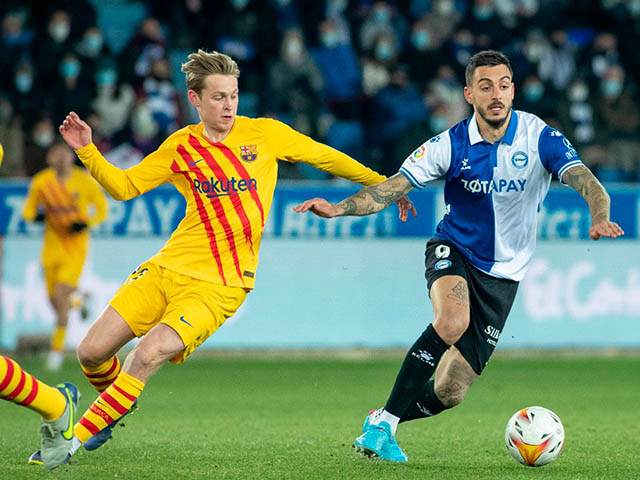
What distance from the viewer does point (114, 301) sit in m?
6.51

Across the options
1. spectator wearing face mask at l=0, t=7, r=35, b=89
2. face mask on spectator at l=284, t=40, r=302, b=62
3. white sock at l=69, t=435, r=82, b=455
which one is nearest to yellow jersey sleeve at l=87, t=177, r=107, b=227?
spectator wearing face mask at l=0, t=7, r=35, b=89

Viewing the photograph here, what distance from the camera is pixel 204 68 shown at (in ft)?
21.9

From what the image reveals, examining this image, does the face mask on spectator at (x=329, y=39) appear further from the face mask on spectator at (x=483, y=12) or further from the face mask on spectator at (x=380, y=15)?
the face mask on spectator at (x=483, y=12)

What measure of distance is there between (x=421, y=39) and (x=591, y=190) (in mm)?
10727

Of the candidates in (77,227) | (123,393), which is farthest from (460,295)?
(77,227)

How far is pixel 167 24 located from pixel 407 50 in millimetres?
3543

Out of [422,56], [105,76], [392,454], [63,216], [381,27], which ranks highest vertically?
[381,27]

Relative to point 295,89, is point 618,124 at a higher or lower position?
lower

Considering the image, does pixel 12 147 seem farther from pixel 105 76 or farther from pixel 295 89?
pixel 295 89

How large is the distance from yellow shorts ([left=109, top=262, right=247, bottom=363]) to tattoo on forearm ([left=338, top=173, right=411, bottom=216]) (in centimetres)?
81

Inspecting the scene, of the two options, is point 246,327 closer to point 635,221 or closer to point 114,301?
point 635,221

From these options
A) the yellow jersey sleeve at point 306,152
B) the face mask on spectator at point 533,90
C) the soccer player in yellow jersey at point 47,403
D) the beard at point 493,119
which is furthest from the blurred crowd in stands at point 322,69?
the soccer player in yellow jersey at point 47,403

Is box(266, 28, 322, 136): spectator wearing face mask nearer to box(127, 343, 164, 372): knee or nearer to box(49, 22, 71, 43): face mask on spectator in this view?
box(49, 22, 71, 43): face mask on spectator

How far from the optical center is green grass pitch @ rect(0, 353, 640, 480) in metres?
6.29
